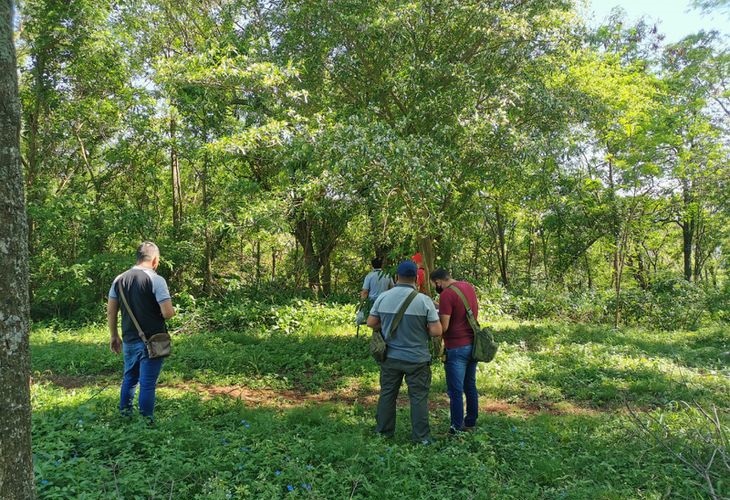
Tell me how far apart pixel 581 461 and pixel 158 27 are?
13.5 m

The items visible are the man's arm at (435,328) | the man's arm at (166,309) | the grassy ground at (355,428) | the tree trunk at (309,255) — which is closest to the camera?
the grassy ground at (355,428)

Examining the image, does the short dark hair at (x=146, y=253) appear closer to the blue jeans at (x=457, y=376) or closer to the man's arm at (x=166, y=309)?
the man's arm at (x=166, y=309)

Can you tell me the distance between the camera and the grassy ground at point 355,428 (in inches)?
143

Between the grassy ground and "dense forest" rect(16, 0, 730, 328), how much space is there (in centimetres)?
253

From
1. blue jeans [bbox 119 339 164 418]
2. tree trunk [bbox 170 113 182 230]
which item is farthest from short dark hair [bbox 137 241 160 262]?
tree trunk [bbox 170 113 182 230]

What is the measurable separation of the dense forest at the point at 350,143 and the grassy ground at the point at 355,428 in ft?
8.29

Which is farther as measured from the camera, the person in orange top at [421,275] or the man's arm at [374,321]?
the person in orange top at [421,275]

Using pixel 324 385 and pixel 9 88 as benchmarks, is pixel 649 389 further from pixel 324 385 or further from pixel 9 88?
pixel 9 88

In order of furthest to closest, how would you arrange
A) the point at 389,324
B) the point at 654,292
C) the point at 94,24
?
the point at 654,292
the point at 94,24
the point at 389,324

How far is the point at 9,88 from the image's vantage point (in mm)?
2170

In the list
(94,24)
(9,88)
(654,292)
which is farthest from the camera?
(654,292)

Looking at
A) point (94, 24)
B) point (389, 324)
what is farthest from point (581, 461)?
point (94, 24)

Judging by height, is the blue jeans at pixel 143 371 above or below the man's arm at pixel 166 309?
below

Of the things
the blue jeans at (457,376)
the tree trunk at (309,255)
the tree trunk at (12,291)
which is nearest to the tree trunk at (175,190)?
the tree trunk at (309,255)
